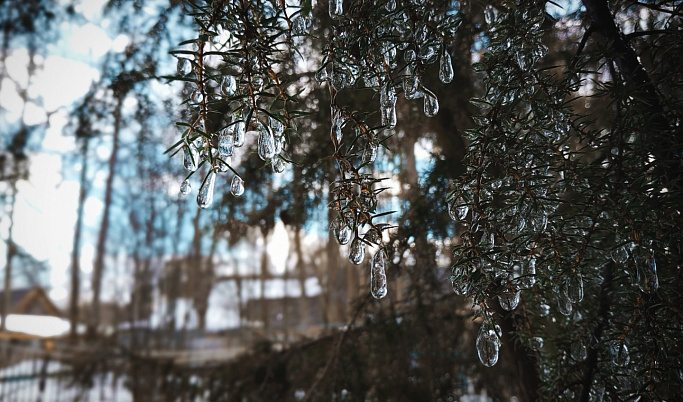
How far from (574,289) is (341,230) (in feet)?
0.58

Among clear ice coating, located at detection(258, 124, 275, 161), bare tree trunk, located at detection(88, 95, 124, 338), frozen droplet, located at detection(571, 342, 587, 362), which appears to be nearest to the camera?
clear ice coating, located at detection(258, 124, 275, 161)

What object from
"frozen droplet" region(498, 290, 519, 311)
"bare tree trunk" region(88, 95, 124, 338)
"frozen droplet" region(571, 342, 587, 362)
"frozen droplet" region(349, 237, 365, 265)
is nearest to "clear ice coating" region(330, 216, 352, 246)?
"frozen droplet" region(349, 237, 365, 265)

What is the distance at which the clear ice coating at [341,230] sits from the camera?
1.14 feet

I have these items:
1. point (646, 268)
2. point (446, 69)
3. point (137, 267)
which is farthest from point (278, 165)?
point (137, 267)

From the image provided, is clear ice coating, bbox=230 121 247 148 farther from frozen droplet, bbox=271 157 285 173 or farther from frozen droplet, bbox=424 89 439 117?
frozen droplet, bbox=424 89 439 117

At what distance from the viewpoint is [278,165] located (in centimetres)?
37

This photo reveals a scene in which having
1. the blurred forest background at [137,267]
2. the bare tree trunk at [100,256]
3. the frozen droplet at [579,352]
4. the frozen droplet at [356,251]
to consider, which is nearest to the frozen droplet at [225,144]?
the frozen droplet at [356,251]

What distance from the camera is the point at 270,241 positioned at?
2.39 metres

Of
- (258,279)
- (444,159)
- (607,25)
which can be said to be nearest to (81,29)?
(258,279)

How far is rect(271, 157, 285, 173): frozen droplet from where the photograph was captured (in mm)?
365

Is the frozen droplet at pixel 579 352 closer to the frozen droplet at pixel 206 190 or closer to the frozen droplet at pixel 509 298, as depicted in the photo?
the frozen droplet at pixel 509 298

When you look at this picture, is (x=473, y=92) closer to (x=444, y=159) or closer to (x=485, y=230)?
(x=444, y=159)

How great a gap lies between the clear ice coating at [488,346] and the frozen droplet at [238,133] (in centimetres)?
21

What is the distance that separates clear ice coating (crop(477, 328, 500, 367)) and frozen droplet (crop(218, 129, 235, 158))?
0.22m
